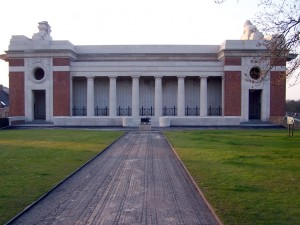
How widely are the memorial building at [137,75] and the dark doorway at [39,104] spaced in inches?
5.5

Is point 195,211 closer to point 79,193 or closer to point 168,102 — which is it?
point 79,193

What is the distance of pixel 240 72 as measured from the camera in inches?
1791

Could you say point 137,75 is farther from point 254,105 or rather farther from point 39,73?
point 254,105

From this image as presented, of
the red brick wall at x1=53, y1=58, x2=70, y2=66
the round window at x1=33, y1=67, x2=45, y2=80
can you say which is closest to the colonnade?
the red brick wall at x1=53, y1=58, x2=70, y2=66

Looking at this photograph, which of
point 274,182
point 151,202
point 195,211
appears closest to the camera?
point 195,211

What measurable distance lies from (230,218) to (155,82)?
130 feet

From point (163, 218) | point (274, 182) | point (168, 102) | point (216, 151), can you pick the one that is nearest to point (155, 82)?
point (168, 102)

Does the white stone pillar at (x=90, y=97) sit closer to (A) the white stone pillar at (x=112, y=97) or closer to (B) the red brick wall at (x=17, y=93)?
(A) the white stone pillar at (x=112, y=97)

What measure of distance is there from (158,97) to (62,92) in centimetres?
1256

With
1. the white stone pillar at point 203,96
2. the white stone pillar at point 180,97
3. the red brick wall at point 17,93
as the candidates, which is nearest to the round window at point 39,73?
the red brick wall at point 17,93

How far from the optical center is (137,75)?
46.5m

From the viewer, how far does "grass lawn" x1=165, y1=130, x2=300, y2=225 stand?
794 centimetres

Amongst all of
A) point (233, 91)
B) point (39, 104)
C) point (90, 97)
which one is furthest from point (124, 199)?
point (39, 104)

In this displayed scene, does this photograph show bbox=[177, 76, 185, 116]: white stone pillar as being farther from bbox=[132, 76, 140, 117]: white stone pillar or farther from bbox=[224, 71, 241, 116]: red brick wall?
bbox=[224, 71, 241, 116]: red brick wall
